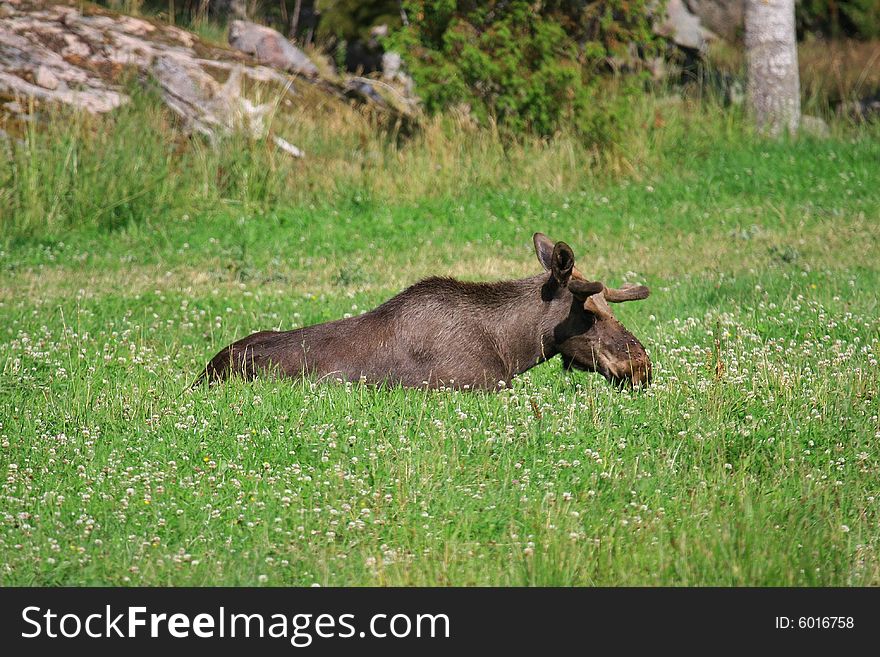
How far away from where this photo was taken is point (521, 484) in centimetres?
620

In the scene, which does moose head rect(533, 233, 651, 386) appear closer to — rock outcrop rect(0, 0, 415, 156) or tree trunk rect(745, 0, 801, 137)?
rock outcrop rect(0, 0, 415, 156)

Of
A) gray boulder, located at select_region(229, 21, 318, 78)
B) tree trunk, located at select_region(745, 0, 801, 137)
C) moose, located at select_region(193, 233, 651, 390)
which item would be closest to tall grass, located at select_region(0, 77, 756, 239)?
tree trunk, located at select_region(745, 0, 801, 137)

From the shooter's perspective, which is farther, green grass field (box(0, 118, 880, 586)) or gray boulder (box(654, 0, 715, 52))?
gray boulder (box(654, 0, 715, 52))

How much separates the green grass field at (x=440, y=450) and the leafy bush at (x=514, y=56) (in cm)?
422

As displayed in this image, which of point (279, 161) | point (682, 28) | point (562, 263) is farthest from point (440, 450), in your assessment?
point (682, 28)

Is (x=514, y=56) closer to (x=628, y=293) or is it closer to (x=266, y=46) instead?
(x=266, y=46)

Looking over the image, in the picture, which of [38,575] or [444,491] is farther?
[444,491]

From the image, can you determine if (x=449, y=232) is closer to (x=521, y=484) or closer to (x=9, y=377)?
(x=9, y=377)

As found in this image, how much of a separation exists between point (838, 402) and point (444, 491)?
9.07 ft

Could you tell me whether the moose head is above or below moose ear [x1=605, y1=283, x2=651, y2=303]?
below

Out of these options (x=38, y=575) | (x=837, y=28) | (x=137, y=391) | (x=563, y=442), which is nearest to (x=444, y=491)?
(x=563, y=442)

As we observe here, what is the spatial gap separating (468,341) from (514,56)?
853 cm

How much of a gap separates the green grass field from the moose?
226mm

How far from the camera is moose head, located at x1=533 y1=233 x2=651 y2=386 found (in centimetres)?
783
